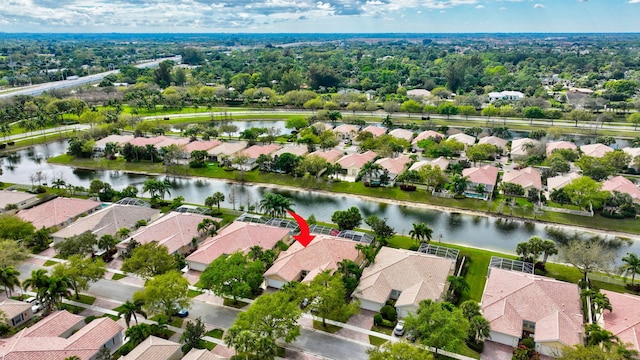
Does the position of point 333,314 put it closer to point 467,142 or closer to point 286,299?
point 286,299

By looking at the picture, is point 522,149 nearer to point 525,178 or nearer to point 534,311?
point 525,178

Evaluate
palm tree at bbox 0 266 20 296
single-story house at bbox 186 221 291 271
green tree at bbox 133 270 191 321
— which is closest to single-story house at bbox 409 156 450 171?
single-story house at bbox 186 221 291 271

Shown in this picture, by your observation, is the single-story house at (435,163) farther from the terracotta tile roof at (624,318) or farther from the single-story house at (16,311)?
the single-story house at (16,311)

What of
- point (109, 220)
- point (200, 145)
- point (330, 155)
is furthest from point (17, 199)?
point (330, 155)

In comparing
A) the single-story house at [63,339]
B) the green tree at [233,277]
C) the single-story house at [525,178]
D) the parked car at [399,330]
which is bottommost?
the parked car at [399,330]

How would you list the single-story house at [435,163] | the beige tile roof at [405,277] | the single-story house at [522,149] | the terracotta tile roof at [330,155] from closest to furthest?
the beige tile roof at [405,277] → the single-story house at [435,163] → the terracotta tile roof at [330,155] → the single-story house at [522,149]

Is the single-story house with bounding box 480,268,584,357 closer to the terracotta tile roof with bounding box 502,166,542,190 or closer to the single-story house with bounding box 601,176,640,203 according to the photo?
the terracotta tile roof with bounding box 502,166,542,190

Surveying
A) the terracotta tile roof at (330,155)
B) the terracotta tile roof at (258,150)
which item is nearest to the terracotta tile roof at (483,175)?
the terracotta tile roof at (330,155)

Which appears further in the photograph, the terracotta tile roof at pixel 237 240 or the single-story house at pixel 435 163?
the single-story house at pixel 435 163
